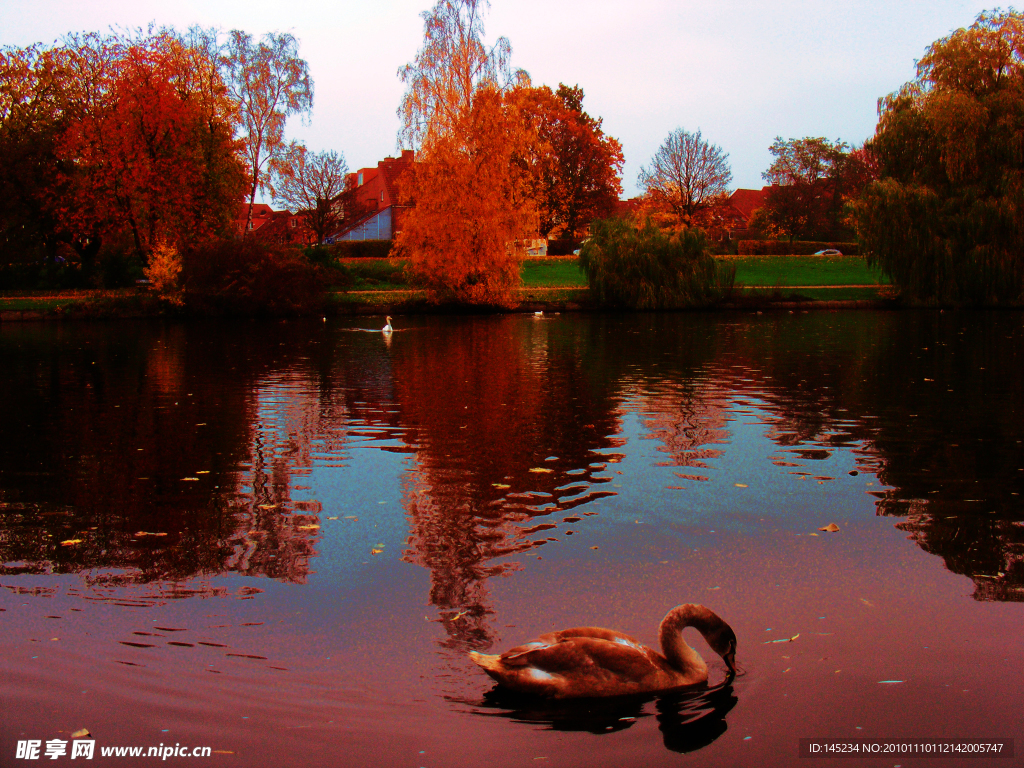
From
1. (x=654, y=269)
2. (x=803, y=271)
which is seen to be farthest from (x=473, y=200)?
(x=803, y=271)

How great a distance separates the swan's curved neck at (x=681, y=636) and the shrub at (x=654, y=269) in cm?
3738

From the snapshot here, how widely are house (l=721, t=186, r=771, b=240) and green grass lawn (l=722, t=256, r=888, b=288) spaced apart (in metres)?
38.1

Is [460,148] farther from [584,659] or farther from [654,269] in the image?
[584,659]

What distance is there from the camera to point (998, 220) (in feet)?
124

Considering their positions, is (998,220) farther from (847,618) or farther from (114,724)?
(114,724)

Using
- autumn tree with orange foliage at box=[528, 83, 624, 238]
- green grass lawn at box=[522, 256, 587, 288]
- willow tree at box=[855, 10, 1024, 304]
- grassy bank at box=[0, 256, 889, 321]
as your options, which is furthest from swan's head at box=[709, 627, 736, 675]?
autumn tree with orange foliage at box=[528, 83, 624, 238]

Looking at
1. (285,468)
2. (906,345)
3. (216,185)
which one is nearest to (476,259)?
(216,185)

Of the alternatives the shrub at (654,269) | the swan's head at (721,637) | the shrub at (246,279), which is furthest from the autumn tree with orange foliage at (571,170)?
the swan's head at (721,637)

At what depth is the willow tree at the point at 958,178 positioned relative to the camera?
3759 cm

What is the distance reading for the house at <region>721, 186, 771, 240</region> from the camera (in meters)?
103

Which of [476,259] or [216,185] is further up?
[216,185]

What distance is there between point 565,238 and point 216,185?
115 feet

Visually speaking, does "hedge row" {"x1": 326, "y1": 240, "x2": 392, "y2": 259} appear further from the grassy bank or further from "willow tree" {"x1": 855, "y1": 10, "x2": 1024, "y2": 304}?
"willow tree" {"x1": 855, "y1": 10, "x2": 1024, "y2": 304}

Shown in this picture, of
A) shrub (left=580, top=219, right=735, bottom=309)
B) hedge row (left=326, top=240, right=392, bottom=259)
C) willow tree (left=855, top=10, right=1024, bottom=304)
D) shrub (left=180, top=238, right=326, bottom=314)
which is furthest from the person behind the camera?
hedge row (left=326, top=240, right=392, bottom=259)
